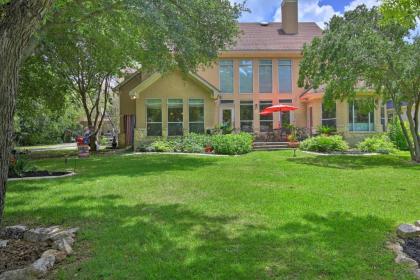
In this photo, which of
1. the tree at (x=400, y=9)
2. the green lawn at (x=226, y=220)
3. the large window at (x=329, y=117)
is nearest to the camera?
the green lawn at (x=226, y=220)

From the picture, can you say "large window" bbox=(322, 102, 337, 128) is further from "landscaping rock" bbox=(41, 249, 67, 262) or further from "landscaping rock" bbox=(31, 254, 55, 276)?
"landscaping rock" bbox=(31, 254, 55, 276)

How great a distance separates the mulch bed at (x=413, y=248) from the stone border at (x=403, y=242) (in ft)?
0.17

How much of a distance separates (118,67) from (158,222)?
17.6m

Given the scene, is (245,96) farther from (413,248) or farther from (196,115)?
(413,248)

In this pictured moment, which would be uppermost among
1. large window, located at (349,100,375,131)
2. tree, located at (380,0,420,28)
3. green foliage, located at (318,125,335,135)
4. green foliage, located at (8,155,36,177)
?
tree, located at (380,0,420,28)

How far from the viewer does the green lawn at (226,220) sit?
13.7 feet

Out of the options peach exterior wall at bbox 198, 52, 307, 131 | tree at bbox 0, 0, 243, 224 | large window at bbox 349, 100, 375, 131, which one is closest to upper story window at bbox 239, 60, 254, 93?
A: peach exterior wall at bbox 198, 52, 307, 131

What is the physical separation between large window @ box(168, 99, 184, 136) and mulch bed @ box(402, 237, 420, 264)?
18323 millimetres

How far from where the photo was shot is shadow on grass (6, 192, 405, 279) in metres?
4.08

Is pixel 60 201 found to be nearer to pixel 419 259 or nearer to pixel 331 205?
pixel 331 205

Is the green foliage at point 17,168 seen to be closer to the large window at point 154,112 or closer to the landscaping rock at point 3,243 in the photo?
the landscaping rock at point 3,243

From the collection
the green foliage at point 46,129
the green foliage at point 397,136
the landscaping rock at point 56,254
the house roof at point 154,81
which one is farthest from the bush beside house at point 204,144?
the green foliage at point 46,129

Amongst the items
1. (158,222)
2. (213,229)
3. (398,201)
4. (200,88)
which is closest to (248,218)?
(213,229)

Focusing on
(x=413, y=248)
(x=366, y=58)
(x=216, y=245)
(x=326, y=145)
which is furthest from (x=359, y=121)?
(x=216, y=245)
